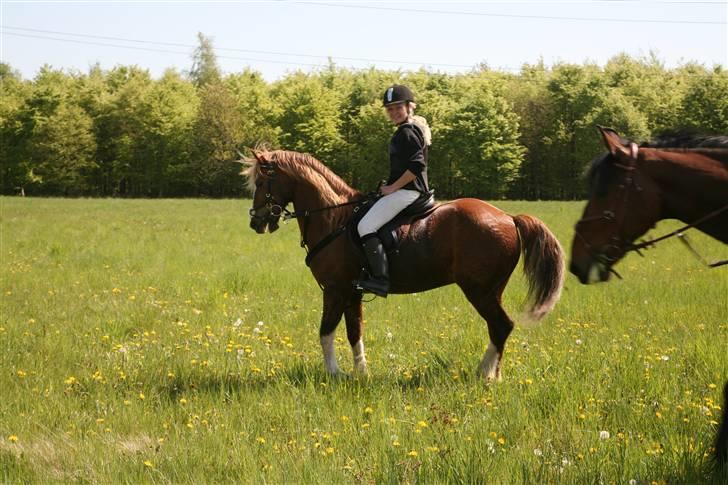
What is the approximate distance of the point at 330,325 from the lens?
7.33m

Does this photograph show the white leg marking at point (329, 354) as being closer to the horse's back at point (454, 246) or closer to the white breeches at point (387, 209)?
the horse's back at point (454, 246)

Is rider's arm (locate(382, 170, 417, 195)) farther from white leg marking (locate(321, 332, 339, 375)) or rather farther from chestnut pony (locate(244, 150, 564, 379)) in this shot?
white leg marking (locate(321, 332, 339, 375))

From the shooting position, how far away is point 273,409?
5.84 m

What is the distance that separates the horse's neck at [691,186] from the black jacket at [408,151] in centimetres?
300

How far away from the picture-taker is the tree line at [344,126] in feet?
222

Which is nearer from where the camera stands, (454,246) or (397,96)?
(397,96)

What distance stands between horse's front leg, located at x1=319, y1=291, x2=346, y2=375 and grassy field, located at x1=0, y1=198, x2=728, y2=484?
0.25 metres

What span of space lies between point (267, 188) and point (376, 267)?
1.69 metres

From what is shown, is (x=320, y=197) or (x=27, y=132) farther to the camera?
(x=27, y=132)

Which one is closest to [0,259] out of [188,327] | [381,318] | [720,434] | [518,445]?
[188,327]

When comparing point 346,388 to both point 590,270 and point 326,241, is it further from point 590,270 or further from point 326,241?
point 590,270

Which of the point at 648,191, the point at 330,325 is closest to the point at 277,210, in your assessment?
the point at 330,325

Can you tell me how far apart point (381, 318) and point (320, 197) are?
296cm

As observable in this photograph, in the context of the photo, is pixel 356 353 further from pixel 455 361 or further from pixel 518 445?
pixel 518 445
